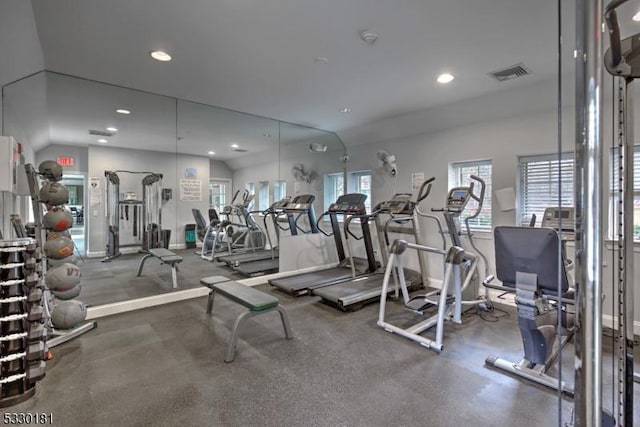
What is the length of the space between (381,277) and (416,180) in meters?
1.72

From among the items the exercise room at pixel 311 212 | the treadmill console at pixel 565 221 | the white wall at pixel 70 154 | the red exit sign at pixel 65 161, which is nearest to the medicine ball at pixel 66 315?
the exercise room at pixel 311 212

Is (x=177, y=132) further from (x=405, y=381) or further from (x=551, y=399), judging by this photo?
(x=551, y=399)

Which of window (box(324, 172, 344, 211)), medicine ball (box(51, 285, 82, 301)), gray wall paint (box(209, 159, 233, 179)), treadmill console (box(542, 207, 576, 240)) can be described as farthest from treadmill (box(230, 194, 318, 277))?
treadmill console (box(542, 207, 576, 240))

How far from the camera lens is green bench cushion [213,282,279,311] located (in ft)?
9.14

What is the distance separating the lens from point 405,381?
93.2 inches

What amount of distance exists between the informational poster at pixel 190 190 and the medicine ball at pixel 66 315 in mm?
2369

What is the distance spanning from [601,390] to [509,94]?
401 cm

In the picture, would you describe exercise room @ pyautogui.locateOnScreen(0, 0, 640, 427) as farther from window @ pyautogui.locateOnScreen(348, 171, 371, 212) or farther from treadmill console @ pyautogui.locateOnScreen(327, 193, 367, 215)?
window @ pyautogui.locateOnScreen(348, 171, 371, 212)

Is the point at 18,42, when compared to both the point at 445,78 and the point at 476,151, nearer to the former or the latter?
the point at 445,78

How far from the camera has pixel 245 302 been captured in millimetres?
2850

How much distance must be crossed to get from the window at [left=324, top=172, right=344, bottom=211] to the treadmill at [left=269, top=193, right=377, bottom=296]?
1067 millimetres

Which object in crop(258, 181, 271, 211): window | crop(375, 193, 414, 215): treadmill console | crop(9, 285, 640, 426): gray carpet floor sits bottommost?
crop(9, 285, 640, 426): gray carpet floor

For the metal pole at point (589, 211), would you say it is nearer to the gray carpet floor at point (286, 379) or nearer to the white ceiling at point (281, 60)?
the gray carpet floor at point (286, 379)

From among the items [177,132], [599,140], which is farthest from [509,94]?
[177,132]
